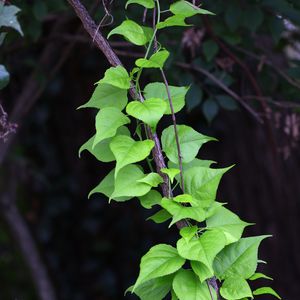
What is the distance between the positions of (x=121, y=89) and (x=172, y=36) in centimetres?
84

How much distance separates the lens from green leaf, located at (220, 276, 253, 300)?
875 mm

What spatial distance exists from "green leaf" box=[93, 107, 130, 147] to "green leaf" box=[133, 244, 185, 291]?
19cm

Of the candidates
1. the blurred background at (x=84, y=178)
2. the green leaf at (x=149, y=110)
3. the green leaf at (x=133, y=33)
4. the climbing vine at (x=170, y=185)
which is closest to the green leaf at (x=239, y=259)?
the climbing vine at (x=170, y=185)

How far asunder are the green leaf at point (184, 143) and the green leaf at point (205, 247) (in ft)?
0.42

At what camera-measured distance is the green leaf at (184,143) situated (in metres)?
0.91

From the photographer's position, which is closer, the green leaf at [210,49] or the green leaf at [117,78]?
the green leaf at [117,78]

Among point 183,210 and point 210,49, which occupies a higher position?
point 183,210

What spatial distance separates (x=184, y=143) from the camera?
3.03ft

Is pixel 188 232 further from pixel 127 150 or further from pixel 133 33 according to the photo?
pixel 133 33

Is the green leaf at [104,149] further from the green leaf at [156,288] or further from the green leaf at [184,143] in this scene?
the green leaf at [156,288]

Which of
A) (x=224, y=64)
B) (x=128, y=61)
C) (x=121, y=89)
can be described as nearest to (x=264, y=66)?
(x=224, y=64)

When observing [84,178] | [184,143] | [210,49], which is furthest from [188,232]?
[84,178]

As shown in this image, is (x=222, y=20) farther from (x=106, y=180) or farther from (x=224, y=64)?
(x=106, y=180)

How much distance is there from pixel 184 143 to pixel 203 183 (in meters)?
0.07
